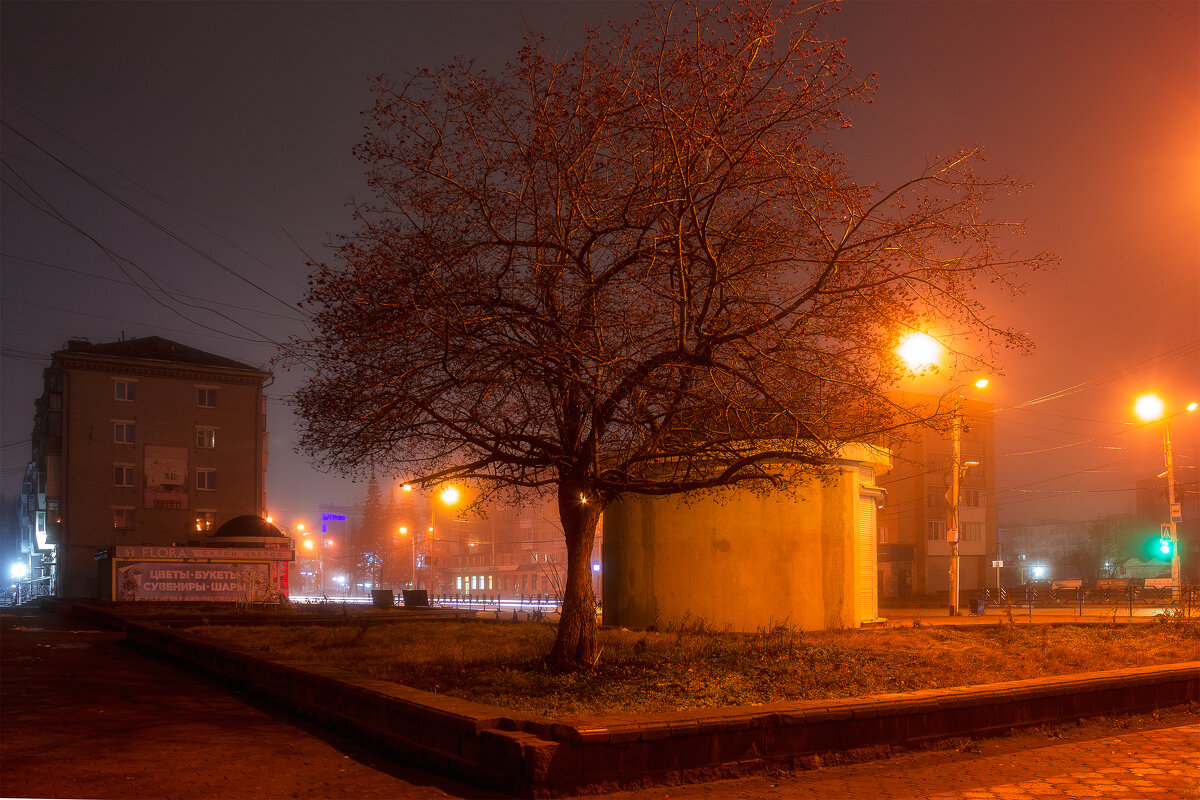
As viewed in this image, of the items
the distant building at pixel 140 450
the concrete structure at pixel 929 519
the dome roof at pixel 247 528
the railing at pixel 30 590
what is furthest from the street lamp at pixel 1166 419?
the railing at pixel 30 590

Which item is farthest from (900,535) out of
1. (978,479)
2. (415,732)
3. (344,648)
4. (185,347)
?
(415,732)

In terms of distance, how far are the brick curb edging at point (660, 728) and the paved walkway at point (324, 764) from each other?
0.17 m

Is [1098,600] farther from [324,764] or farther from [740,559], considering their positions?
[324,764]

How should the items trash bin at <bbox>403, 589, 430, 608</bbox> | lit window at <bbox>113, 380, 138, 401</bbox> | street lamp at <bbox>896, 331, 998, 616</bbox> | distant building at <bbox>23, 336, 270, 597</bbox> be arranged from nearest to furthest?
street lamp at <bbox>896, 331, 998, 616</bbox> < trash bin at <bbox>403, 589, 430, 608</bbox> < distant building at <bbox>23, 336, 270, 597</bbox> < lit window at <bbox>113, 380, 138, 401</bbox>

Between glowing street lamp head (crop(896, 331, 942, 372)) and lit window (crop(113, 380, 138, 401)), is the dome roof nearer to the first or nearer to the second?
lit window (crop(113, 380, 138, 401))

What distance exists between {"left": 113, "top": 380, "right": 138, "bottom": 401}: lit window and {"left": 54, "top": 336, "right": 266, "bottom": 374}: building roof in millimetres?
1571

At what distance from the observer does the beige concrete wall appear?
1962cm

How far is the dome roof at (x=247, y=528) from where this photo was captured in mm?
54806

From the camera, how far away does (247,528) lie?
2169 inches

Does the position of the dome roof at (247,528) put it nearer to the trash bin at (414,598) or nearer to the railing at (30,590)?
the trash bin at (414,598)

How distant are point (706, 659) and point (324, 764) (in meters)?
6.12

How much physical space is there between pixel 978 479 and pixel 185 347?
208ft

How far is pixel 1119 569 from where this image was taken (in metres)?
102

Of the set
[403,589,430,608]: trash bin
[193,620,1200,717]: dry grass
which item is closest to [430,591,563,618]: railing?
[403,589,430,608]: trash bin
